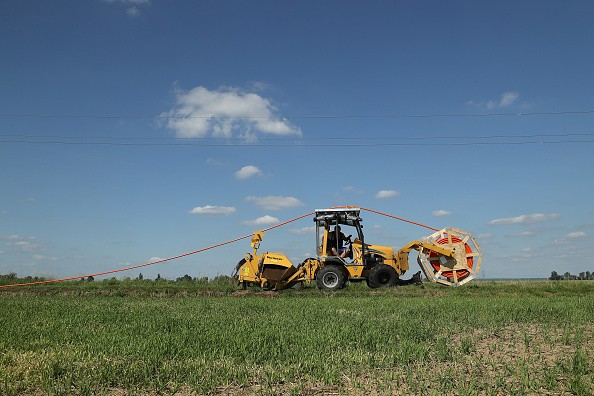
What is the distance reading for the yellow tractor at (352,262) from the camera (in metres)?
19.2

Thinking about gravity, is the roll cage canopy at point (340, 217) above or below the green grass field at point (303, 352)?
above

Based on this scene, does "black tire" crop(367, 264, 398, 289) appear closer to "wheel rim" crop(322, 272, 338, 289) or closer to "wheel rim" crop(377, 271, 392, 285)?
"wheel rim" crop(377, 271, 392, 285)

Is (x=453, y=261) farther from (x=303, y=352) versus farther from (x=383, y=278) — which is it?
(x=303, y=352)

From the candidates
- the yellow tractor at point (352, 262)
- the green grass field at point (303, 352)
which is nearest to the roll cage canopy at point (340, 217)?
the yellow tractor at point (352, 262)

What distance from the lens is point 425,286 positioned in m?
20.2

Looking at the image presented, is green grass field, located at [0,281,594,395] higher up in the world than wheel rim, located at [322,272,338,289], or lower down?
lower down

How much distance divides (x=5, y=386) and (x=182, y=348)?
6.86 feet

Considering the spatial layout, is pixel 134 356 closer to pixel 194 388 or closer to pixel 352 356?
pixel 194 388

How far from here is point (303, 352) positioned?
6184 mm

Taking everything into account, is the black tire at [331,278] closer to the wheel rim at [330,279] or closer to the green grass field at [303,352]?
the wheel rim at [330,279]

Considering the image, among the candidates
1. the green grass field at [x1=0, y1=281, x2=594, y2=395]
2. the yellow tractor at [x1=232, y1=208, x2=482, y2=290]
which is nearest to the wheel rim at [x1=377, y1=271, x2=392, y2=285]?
the yellow tractor at [x1=232, y1=208, x2=482, y2=290]

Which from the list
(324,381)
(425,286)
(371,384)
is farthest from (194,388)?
(425,286)

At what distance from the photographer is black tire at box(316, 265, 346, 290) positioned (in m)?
19.0

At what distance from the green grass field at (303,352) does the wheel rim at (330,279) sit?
8418mm
